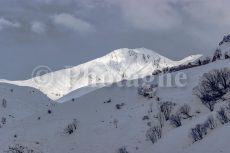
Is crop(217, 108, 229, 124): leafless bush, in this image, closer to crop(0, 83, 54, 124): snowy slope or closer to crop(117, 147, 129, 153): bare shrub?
crop(117, 147, 129, 153): bare shrub

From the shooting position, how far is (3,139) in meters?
52.7

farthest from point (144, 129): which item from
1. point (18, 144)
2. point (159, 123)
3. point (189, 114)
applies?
point (18, 144)

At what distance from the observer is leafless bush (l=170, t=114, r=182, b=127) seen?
45.0 meters

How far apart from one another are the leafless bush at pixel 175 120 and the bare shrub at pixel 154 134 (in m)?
1.43

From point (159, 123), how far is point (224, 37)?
180 ft

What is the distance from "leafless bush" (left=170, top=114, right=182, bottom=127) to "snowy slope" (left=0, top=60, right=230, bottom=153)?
21.8 inches

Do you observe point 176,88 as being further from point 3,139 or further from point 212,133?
point 212,133

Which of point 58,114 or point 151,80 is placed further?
point 151,80

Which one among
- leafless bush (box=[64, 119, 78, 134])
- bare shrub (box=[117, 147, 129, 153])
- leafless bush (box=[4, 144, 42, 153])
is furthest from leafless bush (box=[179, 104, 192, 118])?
leafless bush (box=[4, 144, 42, 153])

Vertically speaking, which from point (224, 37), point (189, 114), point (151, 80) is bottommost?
point (189, 114)

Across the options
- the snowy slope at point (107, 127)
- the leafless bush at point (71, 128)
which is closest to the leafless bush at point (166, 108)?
the snowy slope at point (107, 127)

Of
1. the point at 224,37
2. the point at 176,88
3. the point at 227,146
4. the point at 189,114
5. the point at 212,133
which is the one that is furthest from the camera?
the point at 224,37

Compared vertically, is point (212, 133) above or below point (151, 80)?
below

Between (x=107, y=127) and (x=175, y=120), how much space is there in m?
10.2
